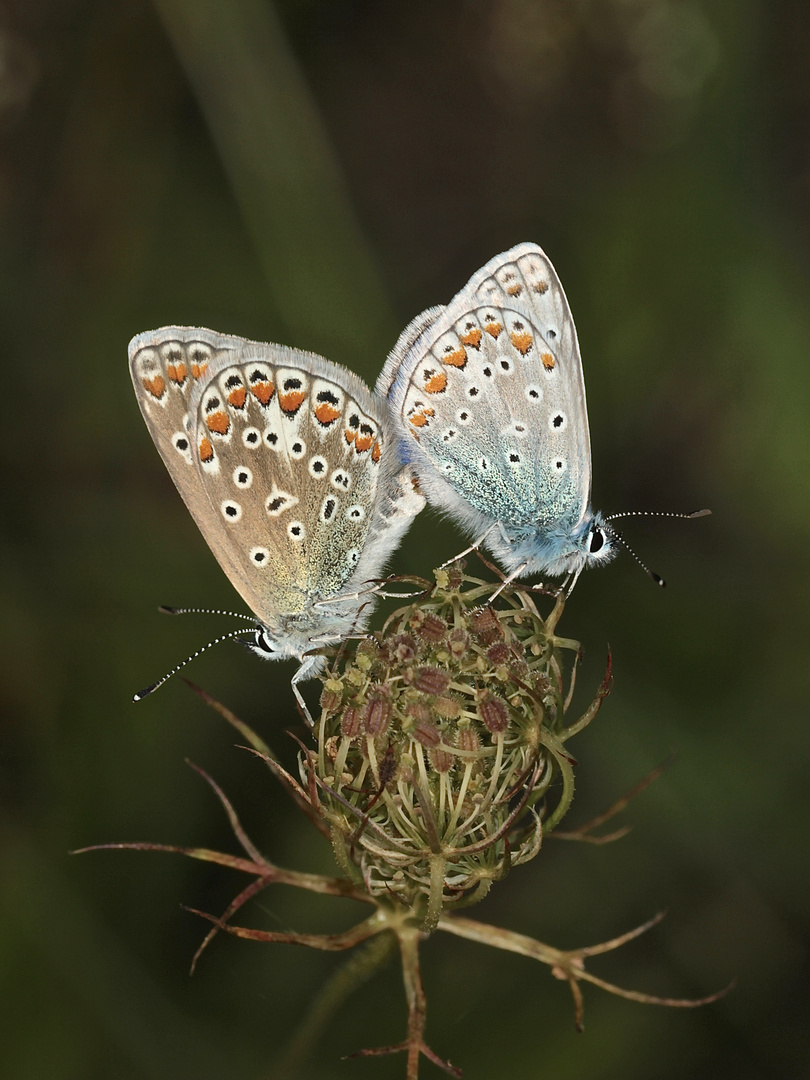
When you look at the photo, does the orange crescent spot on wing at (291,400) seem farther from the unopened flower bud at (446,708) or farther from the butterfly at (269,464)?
the unopened flower bud at (446,708)

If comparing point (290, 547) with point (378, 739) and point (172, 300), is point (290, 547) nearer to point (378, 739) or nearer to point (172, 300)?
point (378, 739)

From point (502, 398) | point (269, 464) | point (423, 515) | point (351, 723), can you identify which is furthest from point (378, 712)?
point (423, 515)

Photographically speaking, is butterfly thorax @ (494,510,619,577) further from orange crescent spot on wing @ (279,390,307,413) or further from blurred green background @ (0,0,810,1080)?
blurred green background @ (0,0,810,1080)

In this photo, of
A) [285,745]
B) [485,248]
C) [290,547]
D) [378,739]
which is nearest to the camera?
[378,739]

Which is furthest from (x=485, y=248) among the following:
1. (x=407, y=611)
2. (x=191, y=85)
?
(x=407, y=611)

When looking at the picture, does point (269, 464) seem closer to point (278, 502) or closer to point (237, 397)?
point (278, 502)

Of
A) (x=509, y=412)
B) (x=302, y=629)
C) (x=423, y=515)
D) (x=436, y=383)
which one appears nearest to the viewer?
(x=302, y=629)

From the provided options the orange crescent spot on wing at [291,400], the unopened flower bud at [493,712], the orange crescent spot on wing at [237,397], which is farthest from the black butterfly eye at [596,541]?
the orange crescent spot on wing at [237,397]
